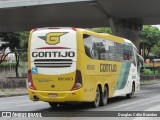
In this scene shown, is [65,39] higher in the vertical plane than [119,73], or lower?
higher

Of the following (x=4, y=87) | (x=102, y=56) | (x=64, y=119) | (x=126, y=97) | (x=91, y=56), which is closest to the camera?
(x=64, y=119)

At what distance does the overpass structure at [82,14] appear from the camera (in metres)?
37.2

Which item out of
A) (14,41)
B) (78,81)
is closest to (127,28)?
(14,41)

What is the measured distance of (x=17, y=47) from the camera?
53.1 meters

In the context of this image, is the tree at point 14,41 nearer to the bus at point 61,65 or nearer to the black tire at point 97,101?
the black tire at point 97,101

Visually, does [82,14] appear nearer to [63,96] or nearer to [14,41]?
[14,41]

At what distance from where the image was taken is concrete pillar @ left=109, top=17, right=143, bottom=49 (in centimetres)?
4367

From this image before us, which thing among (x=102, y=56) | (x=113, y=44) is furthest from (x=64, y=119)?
(x=113, y=44)

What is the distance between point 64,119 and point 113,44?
23.2ft

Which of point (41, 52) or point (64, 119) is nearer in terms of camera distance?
point (64, 119)

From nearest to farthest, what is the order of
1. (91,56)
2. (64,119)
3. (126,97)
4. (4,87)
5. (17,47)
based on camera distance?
(64,119) → (91,56) → (126,97) → (4,87) → (17,47)

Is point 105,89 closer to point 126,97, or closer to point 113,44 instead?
point 113,44

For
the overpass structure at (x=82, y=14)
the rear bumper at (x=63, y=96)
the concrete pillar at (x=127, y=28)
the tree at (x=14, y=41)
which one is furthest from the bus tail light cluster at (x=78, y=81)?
the tree at (x=14, y=41)

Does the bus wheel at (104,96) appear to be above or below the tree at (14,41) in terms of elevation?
below
